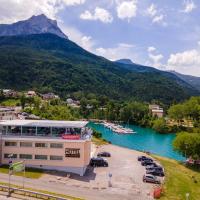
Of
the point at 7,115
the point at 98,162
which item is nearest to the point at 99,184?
the point at 98,162

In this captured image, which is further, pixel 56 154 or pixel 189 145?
pixel 189 145

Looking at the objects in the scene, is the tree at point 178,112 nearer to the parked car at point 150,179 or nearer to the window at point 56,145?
the parked car at point 150,179

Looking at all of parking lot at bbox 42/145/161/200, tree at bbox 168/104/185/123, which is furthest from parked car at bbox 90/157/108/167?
tree at bbox 168/104/185/123

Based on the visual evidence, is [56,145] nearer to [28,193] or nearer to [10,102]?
[28,193]

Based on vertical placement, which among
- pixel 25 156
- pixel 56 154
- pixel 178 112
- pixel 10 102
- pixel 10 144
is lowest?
pixel 25 156

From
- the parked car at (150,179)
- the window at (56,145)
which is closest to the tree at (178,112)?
the parked car at (150,179)
